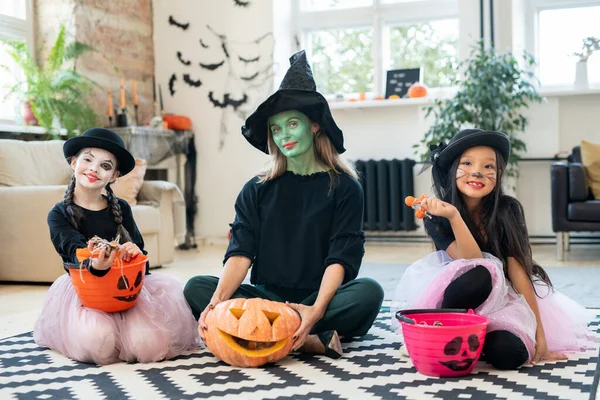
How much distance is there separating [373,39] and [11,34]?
9.66 feet

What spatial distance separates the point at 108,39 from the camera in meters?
6.07

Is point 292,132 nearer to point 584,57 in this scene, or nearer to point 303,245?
point 303,245

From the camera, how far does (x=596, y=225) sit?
4836 mm

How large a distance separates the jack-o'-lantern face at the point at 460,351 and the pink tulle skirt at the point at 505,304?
21 cm

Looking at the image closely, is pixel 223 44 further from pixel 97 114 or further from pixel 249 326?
pixel 249 326

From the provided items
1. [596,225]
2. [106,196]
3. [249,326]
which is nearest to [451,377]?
[249,326]

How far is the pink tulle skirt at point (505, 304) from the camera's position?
2.18m

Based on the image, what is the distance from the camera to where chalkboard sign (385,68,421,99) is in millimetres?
6305

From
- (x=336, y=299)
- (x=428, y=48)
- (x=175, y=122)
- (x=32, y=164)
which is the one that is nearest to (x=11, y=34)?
(x=32, y=164)

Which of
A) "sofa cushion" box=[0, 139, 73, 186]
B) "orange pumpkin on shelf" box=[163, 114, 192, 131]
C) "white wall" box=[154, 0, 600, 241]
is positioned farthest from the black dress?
"orange pumpkin on shelf" box=[163, 114, 192, 131]

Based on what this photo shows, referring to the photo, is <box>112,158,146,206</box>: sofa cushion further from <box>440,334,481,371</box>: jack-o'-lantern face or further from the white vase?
the white vase

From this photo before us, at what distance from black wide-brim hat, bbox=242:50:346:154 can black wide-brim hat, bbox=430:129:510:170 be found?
1.20 ft

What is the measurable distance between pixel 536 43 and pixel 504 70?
1001 millimetres

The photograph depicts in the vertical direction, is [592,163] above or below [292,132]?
below
